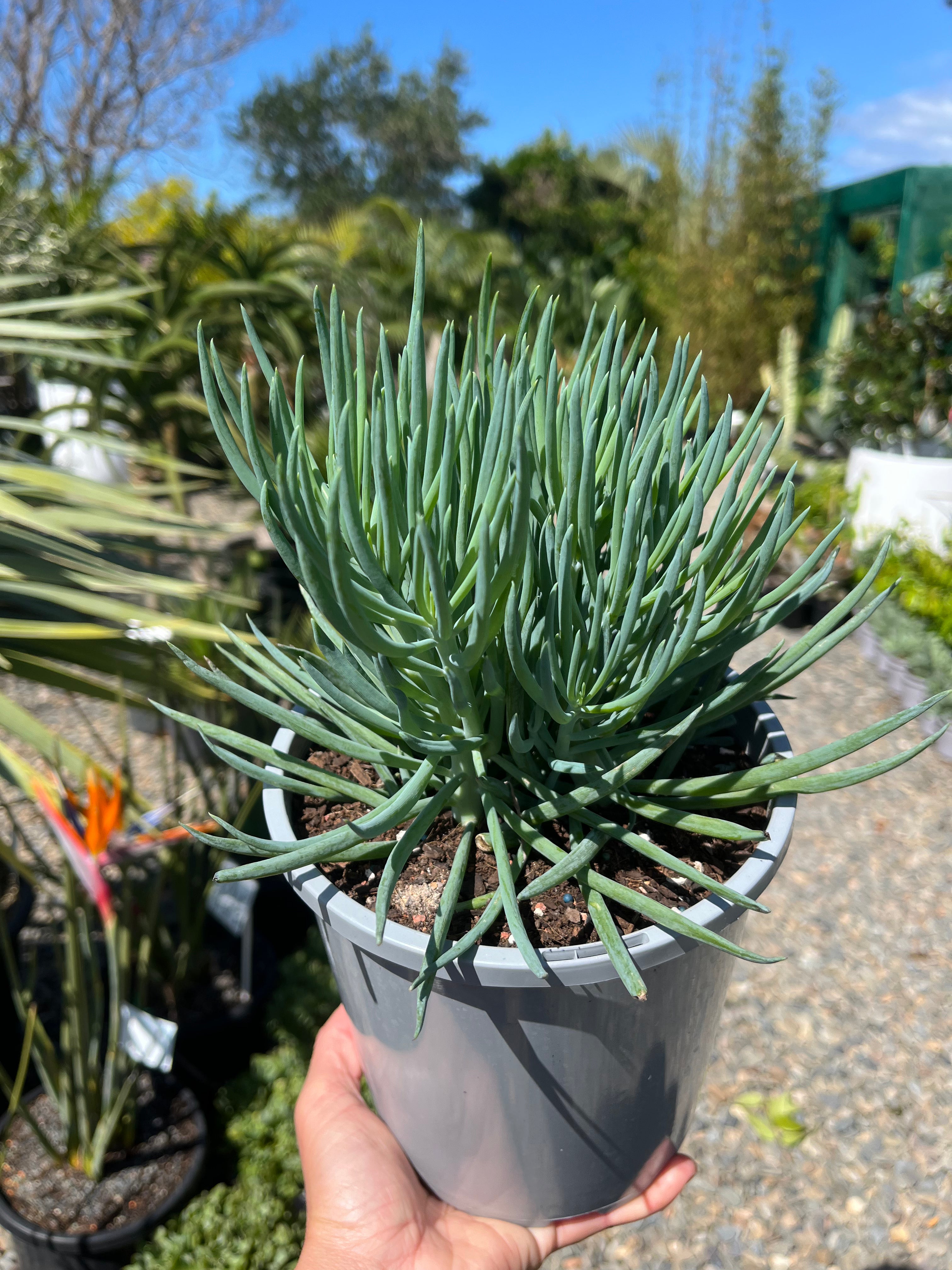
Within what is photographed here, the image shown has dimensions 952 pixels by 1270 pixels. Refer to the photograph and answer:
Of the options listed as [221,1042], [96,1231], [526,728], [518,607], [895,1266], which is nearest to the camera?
[518,607]

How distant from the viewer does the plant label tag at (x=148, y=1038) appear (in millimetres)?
983

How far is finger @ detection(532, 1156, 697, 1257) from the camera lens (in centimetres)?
72

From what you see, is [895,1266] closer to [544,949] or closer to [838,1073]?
[838,1073]

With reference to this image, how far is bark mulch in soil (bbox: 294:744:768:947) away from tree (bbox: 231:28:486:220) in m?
16.4

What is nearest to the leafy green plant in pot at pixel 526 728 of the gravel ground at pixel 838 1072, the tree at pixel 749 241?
the gravel ground at pixel 838 1072

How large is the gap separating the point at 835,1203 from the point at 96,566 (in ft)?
5.09

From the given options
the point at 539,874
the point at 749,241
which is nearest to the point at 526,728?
the point at 539,874

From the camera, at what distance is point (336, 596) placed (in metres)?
0.41

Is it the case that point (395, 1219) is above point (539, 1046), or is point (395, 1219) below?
below

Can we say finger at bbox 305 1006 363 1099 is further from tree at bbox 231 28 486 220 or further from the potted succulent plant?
tree at bbox 231 28 486 220

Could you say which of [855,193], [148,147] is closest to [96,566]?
[855,193]

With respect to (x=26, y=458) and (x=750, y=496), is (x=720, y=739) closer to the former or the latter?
(x=750, y=496)

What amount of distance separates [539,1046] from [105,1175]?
1066 mm

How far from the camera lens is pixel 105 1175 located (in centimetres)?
121
